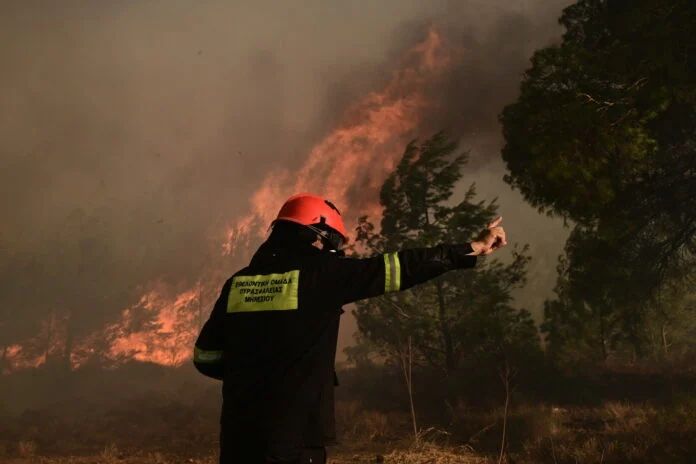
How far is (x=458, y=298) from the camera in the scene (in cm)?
1912

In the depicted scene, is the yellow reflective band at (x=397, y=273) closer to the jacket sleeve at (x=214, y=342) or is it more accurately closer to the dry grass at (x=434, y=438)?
the jacket sleeve at (x=214, y=342)

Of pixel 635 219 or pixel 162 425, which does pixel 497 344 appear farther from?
pixel 162 425

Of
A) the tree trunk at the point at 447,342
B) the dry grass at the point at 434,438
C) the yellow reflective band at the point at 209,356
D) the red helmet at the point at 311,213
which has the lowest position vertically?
the dry grass at the point at 434,438

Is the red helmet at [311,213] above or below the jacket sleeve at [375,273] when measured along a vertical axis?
above

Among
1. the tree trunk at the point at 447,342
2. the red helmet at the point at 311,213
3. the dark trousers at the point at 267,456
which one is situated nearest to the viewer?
the dark trousers at the point at 267,456

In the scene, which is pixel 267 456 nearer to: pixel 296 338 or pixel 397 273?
pixel 296 338

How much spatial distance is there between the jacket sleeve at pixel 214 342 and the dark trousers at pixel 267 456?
1.66 feet

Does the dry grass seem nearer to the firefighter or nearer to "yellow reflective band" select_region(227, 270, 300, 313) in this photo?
the firefighter

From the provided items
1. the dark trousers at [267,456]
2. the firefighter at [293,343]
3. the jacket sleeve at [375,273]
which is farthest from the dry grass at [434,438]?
the jacket sleeve at [375,273]

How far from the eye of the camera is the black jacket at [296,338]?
2475mm

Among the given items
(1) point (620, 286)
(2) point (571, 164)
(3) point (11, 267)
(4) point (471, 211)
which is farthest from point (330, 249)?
(3) point (11, 267)

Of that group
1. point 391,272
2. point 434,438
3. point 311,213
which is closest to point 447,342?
Answer: point 434,438

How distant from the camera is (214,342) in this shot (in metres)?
2.85

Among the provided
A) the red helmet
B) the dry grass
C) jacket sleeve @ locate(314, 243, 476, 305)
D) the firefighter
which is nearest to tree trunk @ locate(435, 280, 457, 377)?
the dry grass
